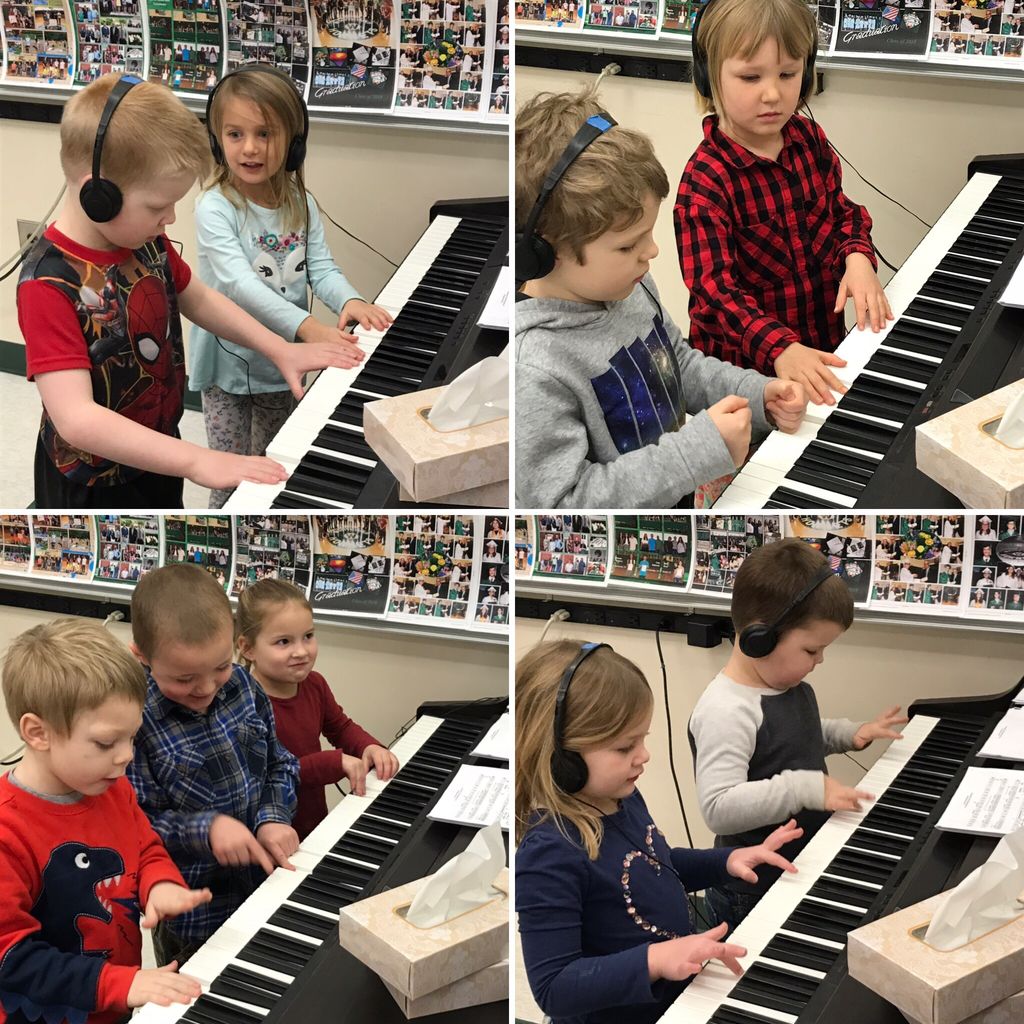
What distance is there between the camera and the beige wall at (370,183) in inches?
58.3

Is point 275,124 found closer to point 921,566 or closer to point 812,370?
point 812,370

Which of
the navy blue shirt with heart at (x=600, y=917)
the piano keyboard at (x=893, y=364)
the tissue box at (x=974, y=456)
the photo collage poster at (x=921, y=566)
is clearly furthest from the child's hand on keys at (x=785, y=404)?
the navy blue shirt with heart at (x=600, y=917)

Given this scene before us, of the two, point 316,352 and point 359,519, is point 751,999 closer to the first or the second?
point 359,519

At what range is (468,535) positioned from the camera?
4.95ft

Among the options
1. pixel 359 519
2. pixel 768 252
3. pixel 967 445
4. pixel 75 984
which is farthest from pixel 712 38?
pixel 75 984

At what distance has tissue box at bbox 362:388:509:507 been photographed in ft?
4.50

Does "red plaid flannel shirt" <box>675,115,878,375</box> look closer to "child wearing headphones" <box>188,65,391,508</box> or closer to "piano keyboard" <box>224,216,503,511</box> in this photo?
"piano keyboard" <box>224,216,503,511</box>

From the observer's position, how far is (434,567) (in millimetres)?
1608

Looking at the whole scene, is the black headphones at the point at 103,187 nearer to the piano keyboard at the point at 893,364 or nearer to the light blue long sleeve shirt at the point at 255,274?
the light blue long sleeve shirt at the point at 255,274

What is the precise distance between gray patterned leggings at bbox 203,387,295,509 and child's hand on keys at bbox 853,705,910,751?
948 mm

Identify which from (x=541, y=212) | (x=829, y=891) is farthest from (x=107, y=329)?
(x=829, y=891)

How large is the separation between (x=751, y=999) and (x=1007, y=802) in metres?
0.54

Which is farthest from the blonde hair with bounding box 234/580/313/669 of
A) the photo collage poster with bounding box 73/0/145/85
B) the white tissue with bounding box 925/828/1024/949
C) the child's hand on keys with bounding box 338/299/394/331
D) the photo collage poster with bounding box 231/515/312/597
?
the white tissue with bounding box 925/828/1024/949

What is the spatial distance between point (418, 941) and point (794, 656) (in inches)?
24.6
